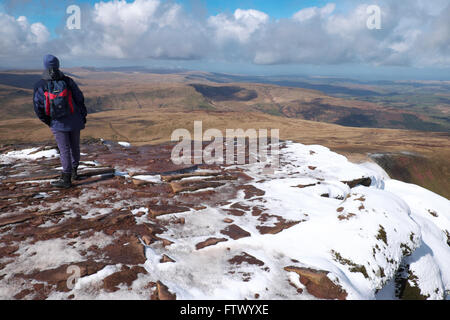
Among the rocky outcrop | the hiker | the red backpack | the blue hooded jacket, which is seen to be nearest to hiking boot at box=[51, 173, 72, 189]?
the hiker

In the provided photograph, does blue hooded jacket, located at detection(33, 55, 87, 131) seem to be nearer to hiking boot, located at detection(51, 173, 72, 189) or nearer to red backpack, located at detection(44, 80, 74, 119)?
red backpack, located at detection(44, 80, 74, 119)

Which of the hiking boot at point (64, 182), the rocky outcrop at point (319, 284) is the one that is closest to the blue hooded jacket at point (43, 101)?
the hiking boot at point (64, 182)

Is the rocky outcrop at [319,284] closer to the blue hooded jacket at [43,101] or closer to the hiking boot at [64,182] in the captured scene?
the blue hooded jacket at [43,101]

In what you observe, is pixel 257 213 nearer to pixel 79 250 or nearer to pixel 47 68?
pixel 79 250

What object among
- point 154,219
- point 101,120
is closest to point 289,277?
point 154,219

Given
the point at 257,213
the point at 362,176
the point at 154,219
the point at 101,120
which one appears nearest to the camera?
the point at 154,219

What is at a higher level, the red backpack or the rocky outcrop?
the red backpack

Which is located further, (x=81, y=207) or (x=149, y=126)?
A: (x=149, y=126)
